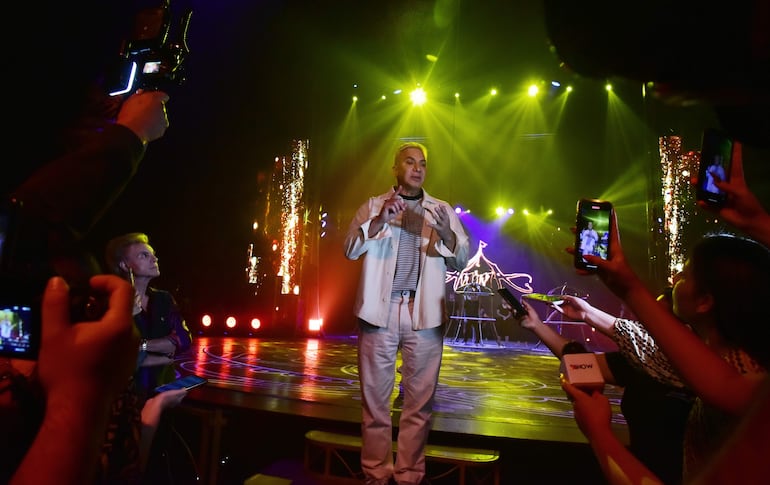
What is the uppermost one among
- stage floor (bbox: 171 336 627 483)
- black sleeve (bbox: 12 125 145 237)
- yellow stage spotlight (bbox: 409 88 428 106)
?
yellow stage spotlight (bbox: 409 88 428 106)

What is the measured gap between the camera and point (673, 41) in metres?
0.52

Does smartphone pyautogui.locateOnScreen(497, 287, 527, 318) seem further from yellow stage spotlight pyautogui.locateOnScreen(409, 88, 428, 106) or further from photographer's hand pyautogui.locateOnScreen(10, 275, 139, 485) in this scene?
yellow stage spotlight pyautogui.locateOnScreen(409, 88, 428, 106)

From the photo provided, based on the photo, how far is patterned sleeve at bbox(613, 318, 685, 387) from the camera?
1584 mm

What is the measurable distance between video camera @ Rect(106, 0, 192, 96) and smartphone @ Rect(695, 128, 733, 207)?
183 centimetres

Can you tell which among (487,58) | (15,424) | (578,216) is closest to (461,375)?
(578,216)

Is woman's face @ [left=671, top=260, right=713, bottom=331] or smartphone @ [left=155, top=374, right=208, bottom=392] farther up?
woman's face @ [left=671, top=260, right=713, bottom=331]

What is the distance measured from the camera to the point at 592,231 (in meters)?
1.50

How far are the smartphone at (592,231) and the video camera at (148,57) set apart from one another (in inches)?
62.3

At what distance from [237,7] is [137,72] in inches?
157

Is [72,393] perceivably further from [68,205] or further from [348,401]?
[348,401]

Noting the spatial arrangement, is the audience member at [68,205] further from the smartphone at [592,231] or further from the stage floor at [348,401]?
the stage floor at [348,401]

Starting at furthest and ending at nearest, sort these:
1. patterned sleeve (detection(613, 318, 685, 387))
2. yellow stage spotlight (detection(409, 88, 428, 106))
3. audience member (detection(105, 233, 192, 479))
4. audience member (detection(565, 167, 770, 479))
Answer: yellow stage spotlight (detection(409, 88, 428, 106))
audience member (detection(105, 233, 192, 479))
patterned sleeve (detection(613, 318, 685, 387))
audience member (detection(565, 167, 770, 479))

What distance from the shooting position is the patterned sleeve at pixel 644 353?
1.58 meters

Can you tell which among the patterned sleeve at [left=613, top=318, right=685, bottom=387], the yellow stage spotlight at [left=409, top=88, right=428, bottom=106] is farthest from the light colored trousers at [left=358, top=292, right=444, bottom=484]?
the yellow stage spotlight at [left=409, top=88, right=428, bottom=106]
